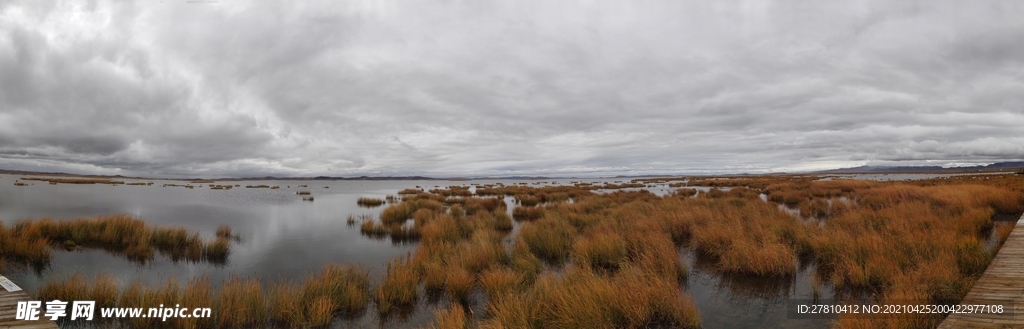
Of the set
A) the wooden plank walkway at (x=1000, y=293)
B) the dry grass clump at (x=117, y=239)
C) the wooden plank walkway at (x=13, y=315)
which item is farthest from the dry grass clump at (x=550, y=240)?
the dry grass clump at (x=117, y=239)

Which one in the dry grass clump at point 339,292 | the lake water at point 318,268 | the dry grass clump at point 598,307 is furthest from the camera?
the dry grass clump at point 339,292

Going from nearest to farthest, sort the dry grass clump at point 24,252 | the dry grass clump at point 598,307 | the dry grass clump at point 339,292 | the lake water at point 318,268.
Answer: the dry grass clump at point 598,307
the lake water at point 318,268
the dry grass clump at point 339,292
the dry grass clump at point 24,252

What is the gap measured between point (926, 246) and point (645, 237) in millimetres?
6333

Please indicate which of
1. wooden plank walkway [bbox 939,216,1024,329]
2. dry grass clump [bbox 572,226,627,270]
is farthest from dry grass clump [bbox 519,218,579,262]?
wooden plank walkway [bbox 939,216,1024,329]

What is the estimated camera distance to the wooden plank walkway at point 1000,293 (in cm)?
473

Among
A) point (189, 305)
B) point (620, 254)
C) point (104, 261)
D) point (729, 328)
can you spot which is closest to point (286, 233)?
point (104, 261)

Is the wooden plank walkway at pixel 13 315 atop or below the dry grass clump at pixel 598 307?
atop

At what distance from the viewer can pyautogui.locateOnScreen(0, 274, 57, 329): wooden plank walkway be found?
201 inches

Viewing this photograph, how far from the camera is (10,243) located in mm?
10203

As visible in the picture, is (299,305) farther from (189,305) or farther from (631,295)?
(631,295)

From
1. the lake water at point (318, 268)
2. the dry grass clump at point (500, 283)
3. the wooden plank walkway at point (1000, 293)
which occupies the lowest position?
the lake water at point (318, 268)

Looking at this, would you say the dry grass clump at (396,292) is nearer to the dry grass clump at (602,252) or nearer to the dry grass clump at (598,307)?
the dry grass clump at (598,307)

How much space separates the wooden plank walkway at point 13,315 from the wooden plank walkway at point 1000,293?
12.3 meters

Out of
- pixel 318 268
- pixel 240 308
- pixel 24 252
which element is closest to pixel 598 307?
pixel 240 308
